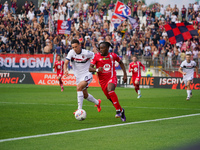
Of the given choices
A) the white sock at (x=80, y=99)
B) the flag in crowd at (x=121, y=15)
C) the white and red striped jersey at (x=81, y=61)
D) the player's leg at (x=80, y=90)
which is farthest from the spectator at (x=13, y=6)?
the white sock at (x=80, y=99)

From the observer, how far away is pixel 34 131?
8.45 metres

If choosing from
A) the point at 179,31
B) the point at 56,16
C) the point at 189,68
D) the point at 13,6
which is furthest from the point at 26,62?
the point at 189,68

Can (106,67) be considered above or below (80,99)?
above

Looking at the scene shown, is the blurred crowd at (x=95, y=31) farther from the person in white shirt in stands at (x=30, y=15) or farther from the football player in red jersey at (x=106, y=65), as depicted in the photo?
the football player in red jersey at (x=106, y=65)

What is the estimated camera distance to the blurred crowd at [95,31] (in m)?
33.2

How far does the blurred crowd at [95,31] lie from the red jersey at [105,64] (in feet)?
67.2

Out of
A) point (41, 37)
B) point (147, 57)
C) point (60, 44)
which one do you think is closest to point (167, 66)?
point (147, 57)

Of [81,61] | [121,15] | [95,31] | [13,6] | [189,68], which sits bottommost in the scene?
[189,68]

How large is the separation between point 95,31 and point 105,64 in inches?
1030

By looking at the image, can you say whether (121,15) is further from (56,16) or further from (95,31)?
(56,16)

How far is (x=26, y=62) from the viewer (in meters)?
37.0

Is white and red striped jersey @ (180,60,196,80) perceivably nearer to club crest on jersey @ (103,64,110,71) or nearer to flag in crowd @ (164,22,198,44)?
flag in crowd @ (164,22,198,44)

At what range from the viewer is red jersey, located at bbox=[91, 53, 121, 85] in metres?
11.0

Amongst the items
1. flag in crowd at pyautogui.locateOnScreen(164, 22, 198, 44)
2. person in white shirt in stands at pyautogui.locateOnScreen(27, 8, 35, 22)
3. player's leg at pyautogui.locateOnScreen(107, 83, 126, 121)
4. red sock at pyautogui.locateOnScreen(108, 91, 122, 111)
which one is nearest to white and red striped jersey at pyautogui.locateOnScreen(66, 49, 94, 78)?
player's leg at pyautogui.locateOnScreen(107, 83, 126, 121)
